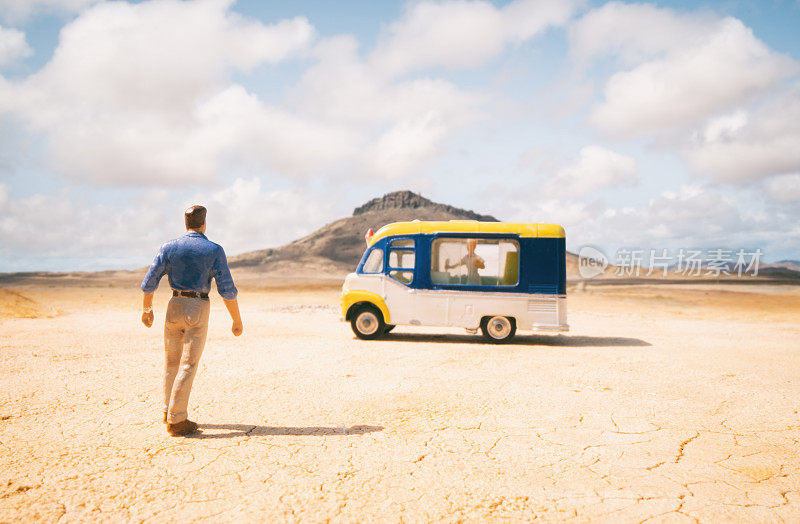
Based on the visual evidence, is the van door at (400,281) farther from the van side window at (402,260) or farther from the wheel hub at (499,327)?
the wheel hub at (499,327)

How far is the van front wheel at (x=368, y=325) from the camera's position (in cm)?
1100

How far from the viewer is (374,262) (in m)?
11.2

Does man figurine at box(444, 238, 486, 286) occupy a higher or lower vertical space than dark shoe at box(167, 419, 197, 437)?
higher

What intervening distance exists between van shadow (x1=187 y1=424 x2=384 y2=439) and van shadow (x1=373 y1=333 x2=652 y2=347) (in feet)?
20.9

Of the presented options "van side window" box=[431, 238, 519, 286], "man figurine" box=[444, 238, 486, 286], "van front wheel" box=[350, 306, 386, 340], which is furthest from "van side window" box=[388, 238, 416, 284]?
"van front wheel" box=[350, 306, 386, 340]

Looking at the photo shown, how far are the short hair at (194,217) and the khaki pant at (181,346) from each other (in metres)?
0.69

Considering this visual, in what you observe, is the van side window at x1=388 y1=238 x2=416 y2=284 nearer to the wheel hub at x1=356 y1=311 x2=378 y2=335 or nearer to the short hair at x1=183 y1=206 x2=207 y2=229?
the wheel hub at x1=356 y1=311 x2=378 y2=335

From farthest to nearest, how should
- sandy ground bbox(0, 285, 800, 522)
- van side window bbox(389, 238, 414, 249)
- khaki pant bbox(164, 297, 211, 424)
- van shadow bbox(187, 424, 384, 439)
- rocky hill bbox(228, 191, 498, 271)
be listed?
1. rocky hill bbox(228, 191, 498, 271)
2. van side window bbox(389, 238, 414, 249)
3. van shadow bbox(187, 424, 384, 439)
4. khaki pant bbox(164, 297, 211, 424)
5. sandy ground bbox(0, 285, 800, 522)

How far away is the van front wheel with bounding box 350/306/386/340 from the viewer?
11000 millimetres

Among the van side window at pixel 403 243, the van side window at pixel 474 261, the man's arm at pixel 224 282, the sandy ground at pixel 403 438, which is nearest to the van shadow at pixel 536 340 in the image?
the van side window at pixel 474 261

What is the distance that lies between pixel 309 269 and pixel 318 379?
316 ft

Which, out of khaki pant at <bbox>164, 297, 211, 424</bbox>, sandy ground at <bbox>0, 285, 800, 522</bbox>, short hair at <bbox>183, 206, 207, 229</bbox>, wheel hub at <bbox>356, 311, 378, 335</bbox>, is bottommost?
sandy ground at <bbox>0, 285, 800, 522</bbox>

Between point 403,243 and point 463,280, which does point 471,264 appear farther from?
point 403,243

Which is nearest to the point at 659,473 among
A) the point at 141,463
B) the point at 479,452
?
the point at 479,452
